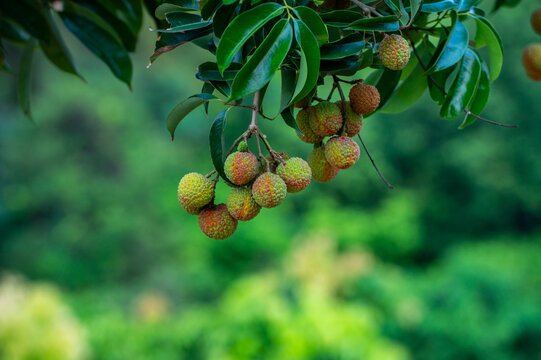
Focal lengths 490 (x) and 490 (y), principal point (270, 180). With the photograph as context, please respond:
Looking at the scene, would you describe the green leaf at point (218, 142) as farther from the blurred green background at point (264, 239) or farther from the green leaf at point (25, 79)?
the blurred green background at point (264, 239)

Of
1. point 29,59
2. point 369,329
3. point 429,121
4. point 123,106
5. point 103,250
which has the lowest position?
point 429,121

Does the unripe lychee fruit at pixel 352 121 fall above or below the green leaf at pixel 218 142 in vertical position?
below

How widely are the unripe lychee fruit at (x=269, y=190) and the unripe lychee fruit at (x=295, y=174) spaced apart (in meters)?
0.01

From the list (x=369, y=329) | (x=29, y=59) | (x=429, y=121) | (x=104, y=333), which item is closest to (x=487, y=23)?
(x=29, y=59)

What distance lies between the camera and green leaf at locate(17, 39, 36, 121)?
2.25 ft

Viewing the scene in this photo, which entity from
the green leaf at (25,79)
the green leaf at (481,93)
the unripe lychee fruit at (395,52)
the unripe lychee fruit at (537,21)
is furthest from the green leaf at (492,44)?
the green leaf at (25,79)

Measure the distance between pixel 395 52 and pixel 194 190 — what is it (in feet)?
0.68

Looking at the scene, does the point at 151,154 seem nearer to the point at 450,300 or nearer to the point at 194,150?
the point at 194,150

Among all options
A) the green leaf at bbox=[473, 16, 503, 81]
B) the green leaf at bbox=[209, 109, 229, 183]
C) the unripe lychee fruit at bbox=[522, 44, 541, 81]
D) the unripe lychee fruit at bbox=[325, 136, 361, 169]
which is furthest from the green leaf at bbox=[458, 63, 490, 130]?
the unripe lychee fruit at bbox=[522, 44, 541, 81]

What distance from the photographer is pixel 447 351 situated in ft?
9.61

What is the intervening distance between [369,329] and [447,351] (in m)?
0.67

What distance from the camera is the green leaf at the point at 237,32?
368mm

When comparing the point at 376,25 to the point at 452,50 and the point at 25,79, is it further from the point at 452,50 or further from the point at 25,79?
the point at 25,79

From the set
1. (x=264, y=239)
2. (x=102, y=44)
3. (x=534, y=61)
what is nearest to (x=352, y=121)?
(x=102, y=44)
